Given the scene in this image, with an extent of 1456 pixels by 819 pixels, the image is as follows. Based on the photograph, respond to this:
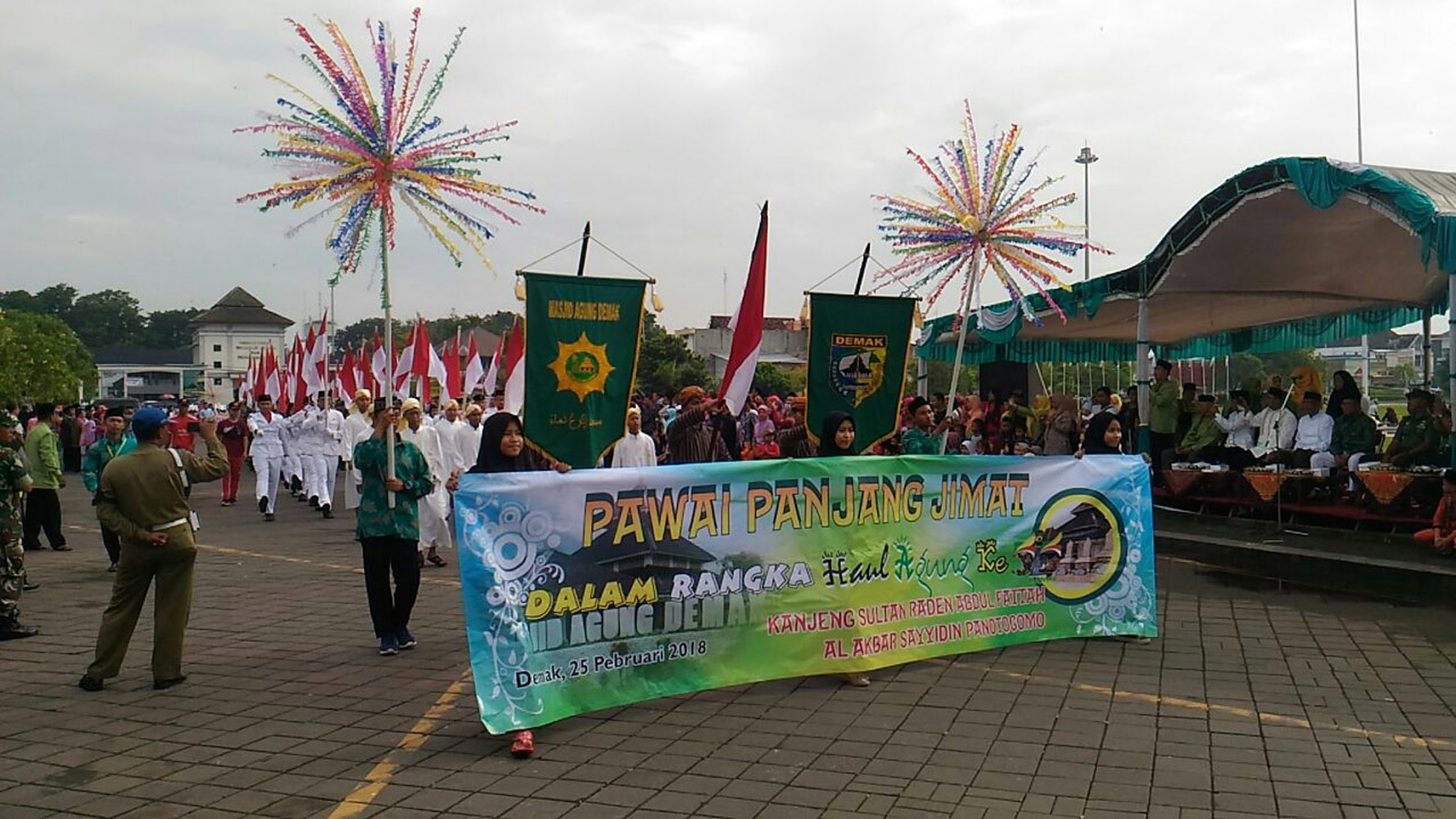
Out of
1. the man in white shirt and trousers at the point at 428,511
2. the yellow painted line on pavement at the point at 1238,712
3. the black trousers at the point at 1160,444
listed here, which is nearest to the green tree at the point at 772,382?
the black trousers at the point at 1160,444

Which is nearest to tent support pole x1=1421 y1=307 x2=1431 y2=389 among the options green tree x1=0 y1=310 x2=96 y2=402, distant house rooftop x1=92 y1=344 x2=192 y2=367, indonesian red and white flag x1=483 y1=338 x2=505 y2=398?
indonesian red and white flag x1=483 y1=338 x2=505 y2=398

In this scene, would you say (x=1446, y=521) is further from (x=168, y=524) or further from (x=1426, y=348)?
(x=168, y=524)

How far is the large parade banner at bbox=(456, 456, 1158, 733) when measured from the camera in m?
5.50

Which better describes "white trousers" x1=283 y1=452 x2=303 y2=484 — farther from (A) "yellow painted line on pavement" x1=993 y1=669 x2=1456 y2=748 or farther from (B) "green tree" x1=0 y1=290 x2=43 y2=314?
(B) "green tree" x1=0 y1=290 x2=43 y2=314

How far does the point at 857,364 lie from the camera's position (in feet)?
29.1

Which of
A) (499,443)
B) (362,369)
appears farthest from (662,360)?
(499,443)

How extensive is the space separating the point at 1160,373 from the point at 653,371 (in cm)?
4353

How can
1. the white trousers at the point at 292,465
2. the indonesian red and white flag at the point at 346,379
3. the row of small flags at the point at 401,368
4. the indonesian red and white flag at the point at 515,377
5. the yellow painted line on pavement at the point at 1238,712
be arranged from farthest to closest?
1. the indonesian red and white flag at the point at 346,379
2. the row of small flags at the point at 401,368
3. the white trousers at the point at 292,465
4. the indonesian red and white flag at the point at 515,377
5. the yellow painted line on pavement at the point at 1238,712

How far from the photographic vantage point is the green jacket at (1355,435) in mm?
12492

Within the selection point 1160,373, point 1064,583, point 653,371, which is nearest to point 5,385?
point 653,371

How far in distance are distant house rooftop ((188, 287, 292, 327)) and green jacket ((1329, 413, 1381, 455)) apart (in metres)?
120

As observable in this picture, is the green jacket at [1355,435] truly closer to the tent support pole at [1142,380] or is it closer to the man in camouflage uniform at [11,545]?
the tent support pole at [1142,380]

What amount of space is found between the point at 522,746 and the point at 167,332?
6837 inches

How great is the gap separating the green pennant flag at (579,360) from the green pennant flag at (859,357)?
1667 mm
